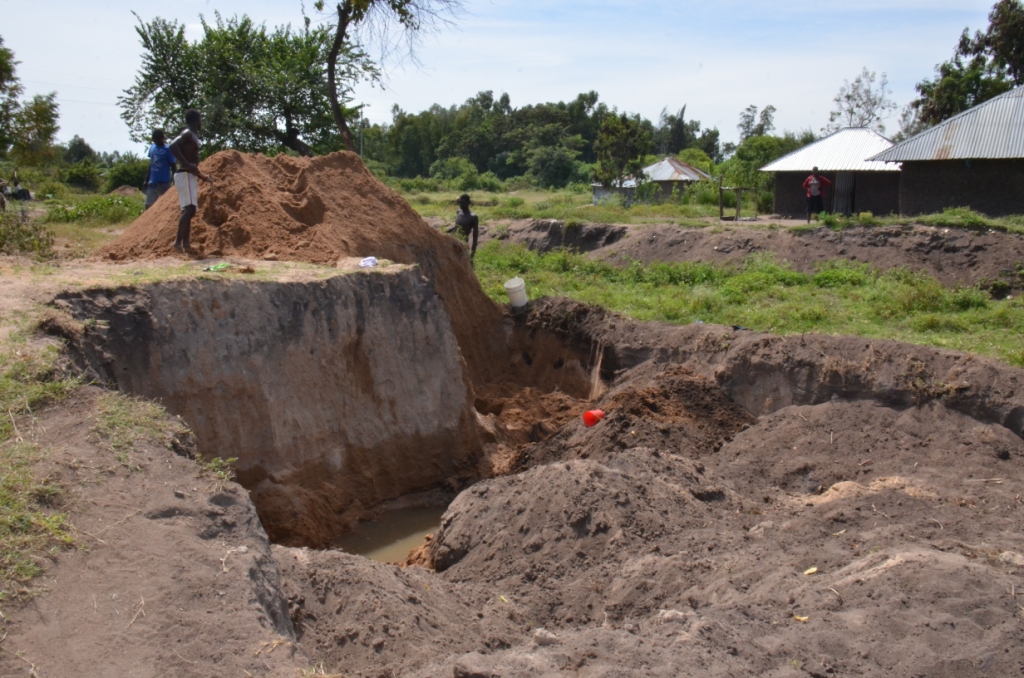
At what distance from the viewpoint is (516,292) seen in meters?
12.3

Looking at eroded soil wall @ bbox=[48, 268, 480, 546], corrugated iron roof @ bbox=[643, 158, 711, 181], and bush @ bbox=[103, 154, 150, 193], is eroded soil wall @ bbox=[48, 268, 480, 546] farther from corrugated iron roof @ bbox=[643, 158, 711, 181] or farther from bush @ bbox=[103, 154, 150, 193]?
bush @ bbox=[103, 154, 150, 193]

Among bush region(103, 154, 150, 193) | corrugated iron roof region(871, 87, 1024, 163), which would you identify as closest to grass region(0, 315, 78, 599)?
corrugated iron roof region(871, 87, 1024, 163)

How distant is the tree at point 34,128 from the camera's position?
1223 cm

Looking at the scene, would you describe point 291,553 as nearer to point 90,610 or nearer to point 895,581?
point 90,610

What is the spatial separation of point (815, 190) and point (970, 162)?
3.35 meters

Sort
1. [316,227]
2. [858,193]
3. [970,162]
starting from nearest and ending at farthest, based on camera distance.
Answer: [316,227]
[970,162]
[858,193]

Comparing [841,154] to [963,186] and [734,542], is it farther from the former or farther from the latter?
[734,542]

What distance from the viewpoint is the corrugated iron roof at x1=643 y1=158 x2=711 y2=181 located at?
32.1m

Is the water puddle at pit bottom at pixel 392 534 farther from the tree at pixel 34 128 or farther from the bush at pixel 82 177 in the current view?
the bush at pixel 82 177

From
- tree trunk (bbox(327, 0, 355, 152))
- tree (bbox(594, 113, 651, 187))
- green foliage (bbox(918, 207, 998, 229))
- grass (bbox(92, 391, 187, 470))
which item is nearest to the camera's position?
grass (bbox(92, 391, 187, 470))

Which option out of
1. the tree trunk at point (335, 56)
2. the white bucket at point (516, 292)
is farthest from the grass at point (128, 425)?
the tree trunk at point (335, 56)

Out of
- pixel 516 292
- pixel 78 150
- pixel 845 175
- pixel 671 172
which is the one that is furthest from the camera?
pixel 78 150

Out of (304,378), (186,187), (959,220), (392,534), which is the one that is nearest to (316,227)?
(186,187)

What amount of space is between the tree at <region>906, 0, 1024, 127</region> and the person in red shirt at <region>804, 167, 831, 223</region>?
8017mm
